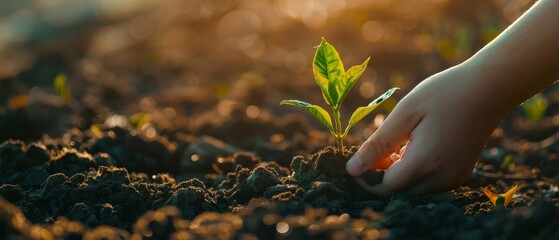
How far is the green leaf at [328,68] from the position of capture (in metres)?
2.21

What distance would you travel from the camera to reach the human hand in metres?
2.11

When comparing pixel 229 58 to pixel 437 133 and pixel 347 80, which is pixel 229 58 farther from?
pixel 437 133

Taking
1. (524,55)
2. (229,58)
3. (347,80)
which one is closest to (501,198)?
(524,55)

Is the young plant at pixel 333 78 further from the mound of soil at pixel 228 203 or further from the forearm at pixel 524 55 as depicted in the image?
the forearm at pixel 524 55

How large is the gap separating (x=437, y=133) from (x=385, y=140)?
6.3 inches

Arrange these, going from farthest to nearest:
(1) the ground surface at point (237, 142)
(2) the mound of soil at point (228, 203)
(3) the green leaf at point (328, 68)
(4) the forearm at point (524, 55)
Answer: (3) the green leaf at point (328, 68)
(4) the forearm at point (524, 55)
(1) the ground surface at point (237, 142)
(2) the mound of soil at point (228, 203)

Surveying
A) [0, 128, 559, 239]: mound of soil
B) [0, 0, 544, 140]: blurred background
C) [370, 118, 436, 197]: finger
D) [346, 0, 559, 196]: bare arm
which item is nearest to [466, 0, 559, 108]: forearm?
[346, 0, 559, 196]: bare arm

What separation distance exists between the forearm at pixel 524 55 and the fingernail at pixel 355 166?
0.46 meters

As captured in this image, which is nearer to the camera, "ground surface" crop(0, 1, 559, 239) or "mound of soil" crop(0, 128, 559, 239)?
"mound of soil" crop(0, 128, 559, 239)

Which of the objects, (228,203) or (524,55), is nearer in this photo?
(524,55)

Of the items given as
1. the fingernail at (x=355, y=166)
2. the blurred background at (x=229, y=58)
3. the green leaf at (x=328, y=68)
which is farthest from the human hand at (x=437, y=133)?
the blurred background at (x=229, y=58)

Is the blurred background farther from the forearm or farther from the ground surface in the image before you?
the forearm

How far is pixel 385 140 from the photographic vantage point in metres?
2.16

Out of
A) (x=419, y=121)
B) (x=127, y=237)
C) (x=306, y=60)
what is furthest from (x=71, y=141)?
(x=306, y=60)
